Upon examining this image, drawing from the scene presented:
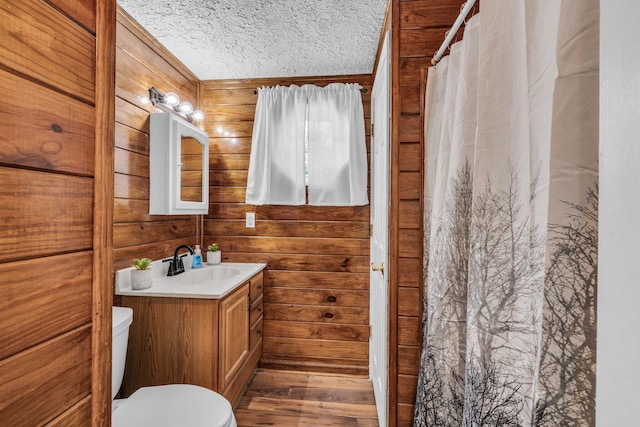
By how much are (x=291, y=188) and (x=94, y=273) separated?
1798 millimetres

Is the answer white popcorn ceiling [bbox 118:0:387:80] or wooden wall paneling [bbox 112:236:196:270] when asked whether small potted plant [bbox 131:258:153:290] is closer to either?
wooden wall paneling [bbox 112:236:196:270]

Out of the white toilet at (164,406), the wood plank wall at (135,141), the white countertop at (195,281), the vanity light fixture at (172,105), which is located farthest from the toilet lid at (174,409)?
the vanity light fixture at (172,105)

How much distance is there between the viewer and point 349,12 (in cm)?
170

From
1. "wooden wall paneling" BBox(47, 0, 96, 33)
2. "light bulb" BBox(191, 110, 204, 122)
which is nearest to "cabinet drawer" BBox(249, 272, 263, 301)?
"light bulb" BBox(191, 110, 204, 122)

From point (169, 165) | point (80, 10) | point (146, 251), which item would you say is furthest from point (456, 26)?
point (146, 251)

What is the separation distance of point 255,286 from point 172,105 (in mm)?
1323

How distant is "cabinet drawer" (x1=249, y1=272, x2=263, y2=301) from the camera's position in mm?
2186

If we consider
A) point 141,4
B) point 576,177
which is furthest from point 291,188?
point 576,177

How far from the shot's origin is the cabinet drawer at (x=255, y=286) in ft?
7.17

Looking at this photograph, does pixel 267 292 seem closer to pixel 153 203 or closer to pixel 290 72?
pixel 153 203

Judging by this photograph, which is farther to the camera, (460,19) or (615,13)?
(460,19)

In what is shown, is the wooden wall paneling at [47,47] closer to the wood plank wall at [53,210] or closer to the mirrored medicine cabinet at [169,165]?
the wood plank wall at [53,210]

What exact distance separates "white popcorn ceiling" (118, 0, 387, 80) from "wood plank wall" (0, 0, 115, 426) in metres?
1.10

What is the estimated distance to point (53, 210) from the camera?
23.9 inches
